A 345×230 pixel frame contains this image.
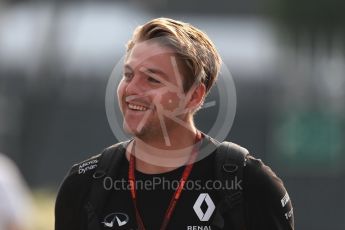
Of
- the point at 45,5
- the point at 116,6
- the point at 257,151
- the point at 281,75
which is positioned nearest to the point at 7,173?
the point at 257,151

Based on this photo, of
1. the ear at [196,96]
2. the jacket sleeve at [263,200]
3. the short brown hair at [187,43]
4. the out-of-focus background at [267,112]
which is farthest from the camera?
the out-of-focus background at [267,112]

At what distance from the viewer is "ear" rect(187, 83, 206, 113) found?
5.25 metres

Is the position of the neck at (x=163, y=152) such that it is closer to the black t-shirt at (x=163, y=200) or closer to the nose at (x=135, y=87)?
the black t-shirt at (x=163, y=200)

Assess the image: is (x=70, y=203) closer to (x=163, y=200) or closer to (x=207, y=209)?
(x=163, y=200)

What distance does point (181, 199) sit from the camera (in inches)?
201

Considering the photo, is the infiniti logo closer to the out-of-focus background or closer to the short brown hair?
the short brown hair

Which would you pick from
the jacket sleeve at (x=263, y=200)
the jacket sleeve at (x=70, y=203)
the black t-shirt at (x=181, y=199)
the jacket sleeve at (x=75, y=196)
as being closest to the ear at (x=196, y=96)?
the black t-shirt at (x=181, y=199)

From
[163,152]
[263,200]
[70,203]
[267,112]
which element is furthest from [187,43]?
[267,112]

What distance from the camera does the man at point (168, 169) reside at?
5035 millimetres

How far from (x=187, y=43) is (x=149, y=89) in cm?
30

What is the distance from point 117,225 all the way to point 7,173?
12.4ft

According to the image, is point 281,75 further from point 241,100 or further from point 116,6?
point 116,6

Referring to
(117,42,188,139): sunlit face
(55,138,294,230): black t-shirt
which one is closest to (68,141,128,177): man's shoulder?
(55,138,294,230): black t-shirt

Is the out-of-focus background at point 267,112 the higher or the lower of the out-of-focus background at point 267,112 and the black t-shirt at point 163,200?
the lower
